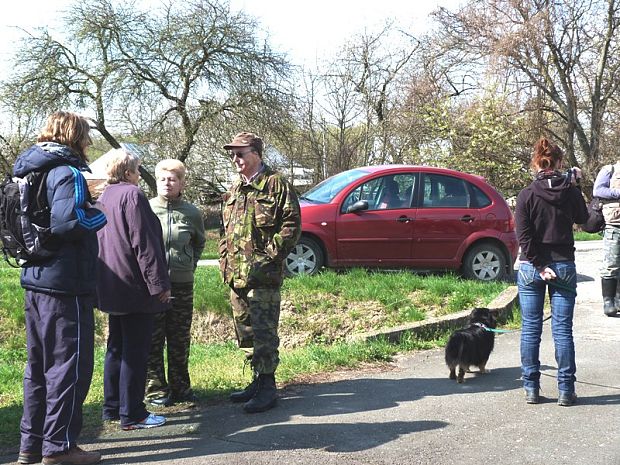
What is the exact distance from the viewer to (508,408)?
17.8 feet

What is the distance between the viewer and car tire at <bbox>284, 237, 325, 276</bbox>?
1080 centimetres

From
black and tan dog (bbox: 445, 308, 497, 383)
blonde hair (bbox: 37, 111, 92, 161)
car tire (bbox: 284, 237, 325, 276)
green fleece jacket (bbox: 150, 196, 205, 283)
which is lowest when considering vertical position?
black and tan dog (bbox: 445, 308, 497, 383)

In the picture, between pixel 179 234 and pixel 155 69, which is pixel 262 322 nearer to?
pixel 179 234

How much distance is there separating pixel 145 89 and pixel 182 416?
841 inches

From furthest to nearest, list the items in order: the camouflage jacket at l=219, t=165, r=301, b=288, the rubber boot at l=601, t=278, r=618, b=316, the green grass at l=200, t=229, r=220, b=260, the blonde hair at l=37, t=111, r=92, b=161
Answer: the green grass at l=200, t=229, r=220, b=260, the rubber boot at l=601, t=278, r=618, b=316, the camouflage jacket at l=219, t=165, r=301, b=288, the blonde hair at l=37, t=111, r=92, b=161

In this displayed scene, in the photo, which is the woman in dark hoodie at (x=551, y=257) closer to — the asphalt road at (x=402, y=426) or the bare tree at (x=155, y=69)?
the asphalt road at (x=402, y=426)

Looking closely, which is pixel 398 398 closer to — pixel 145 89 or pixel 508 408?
pixel 508 408

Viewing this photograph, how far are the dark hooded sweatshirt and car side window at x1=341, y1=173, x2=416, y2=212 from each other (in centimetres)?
539

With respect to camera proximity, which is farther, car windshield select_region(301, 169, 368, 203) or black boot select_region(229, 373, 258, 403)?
car windshield select_region(301, 169, 368, 203)

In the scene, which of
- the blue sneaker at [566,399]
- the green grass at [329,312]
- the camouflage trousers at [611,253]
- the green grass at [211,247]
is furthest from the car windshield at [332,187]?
the blue sneaker at [566,399]

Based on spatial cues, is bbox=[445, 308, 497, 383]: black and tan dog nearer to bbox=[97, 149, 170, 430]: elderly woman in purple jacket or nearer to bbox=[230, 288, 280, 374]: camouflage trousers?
bbox=[230, 288, 280, 374]: camouflage trousers

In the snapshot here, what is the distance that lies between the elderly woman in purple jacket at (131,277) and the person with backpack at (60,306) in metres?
0.55

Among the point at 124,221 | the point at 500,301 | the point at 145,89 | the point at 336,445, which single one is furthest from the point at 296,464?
the point at 145,89

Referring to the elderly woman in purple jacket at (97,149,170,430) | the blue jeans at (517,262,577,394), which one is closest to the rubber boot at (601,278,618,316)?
the blue jeans at (517,262,577,394)
